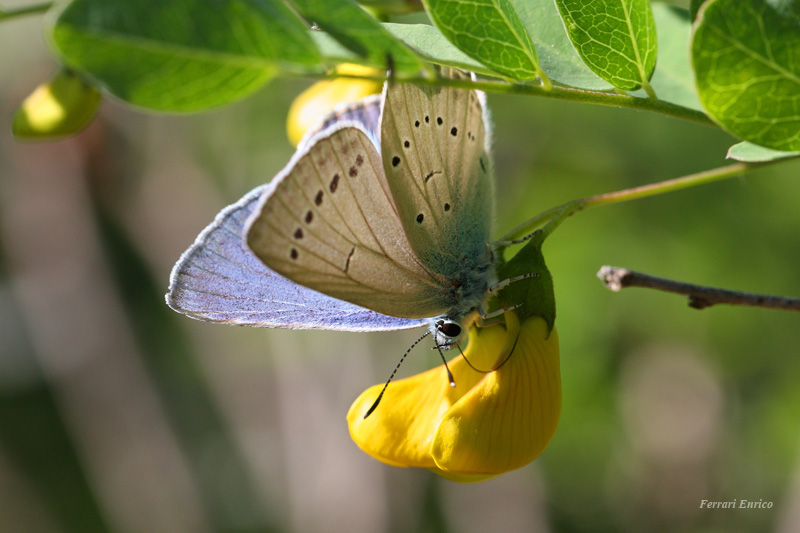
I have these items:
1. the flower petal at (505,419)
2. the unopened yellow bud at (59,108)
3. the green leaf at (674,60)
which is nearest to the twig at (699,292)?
the flower petal at (505,419)

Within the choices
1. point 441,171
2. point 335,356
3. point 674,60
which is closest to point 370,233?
point 441,171

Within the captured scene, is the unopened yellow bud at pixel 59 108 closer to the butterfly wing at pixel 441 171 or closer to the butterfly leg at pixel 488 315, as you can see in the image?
the butterfly wing at pixel 441 171

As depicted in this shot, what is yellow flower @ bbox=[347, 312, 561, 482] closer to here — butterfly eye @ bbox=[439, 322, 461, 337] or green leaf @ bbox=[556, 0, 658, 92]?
butterfly eye @ bbox=[439, 322, 461, 337]

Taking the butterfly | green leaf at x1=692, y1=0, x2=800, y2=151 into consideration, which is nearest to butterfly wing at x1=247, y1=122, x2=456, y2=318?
the butterfly

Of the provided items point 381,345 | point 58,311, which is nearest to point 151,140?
point 58,311

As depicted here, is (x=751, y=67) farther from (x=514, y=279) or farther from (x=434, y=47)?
(x=514, y=279)
